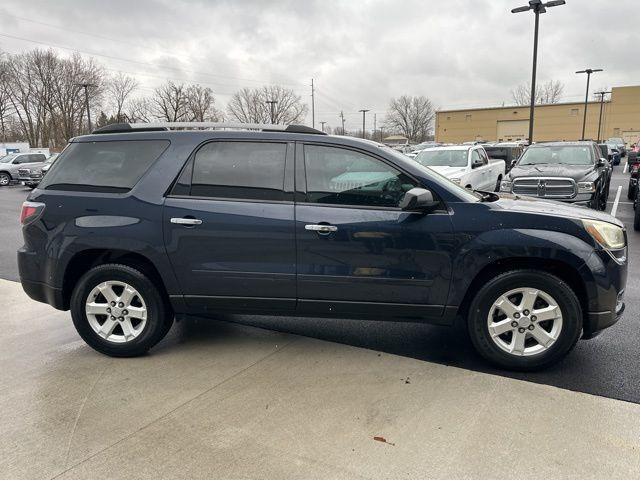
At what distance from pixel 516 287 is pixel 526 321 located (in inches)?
10.5

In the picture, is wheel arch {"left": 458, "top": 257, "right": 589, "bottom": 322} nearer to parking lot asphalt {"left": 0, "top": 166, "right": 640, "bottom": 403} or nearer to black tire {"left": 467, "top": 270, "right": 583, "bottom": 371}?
black tire {"left": 467, "top": 270, "right": 583, "bottom": 371}

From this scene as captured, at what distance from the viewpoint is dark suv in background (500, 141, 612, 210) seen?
994 centimetres

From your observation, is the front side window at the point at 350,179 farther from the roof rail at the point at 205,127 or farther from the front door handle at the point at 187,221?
the front door handle at the point at 187,221

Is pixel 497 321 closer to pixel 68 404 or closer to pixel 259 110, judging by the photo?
pixel 68 404

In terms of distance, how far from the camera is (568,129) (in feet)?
233

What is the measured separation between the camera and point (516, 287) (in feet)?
11.7

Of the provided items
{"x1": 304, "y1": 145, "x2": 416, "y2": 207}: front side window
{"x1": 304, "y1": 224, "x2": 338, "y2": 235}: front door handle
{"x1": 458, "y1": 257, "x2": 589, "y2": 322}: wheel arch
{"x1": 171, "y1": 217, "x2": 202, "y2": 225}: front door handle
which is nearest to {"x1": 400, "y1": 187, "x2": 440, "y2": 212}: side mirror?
{"x1": 304, "y1": 145, "x2": 416, "y2": 207}: front side window

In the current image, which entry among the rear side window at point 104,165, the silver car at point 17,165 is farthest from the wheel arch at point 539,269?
the silver car at point 17,165

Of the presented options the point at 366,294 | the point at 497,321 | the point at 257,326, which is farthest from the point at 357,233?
the point at 257,326

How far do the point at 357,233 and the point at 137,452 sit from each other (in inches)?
78.8

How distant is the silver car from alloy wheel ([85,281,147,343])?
25510 millimetres

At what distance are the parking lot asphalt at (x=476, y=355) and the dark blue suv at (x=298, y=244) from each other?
0.76ft

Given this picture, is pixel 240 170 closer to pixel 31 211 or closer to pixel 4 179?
pixel 31 211

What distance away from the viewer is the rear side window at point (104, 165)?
395cm
